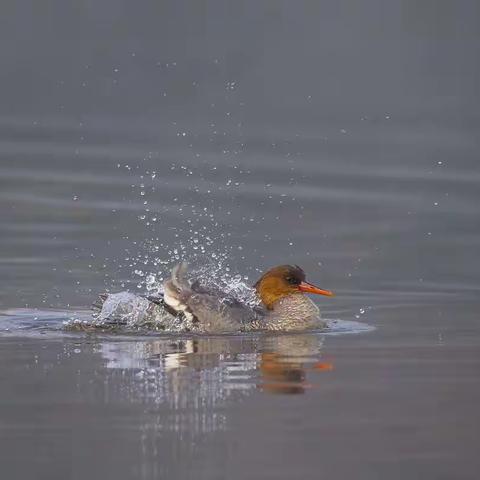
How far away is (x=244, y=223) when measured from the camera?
73.4 feet

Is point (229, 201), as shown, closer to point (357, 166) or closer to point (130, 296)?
point (357, 166)

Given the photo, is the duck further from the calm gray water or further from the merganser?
the calm gray water

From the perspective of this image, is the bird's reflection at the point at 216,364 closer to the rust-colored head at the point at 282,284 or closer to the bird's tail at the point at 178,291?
the bird's tail at the point at 178,291

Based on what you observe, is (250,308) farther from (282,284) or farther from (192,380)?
(192,380)

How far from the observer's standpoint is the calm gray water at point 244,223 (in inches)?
424

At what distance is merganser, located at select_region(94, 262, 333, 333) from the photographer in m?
15.5

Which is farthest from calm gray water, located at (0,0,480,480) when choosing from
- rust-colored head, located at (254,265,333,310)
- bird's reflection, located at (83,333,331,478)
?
rust-colored head, located at (254,265,333,310)

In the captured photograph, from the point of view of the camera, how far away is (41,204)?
76.7 ft

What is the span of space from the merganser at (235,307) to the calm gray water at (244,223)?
1.40 feet

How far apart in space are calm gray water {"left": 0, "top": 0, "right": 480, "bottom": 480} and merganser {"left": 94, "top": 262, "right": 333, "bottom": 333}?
0.43 m

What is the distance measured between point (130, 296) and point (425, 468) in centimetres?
616

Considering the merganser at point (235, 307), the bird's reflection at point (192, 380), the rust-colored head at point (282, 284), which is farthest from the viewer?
the rust-colored head at point (282, 284)

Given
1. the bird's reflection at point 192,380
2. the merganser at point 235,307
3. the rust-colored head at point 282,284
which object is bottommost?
the bird's reflection at point 192,380

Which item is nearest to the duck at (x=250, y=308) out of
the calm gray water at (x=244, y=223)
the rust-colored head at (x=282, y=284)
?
the rust-colored head at (x=282, y=284)
